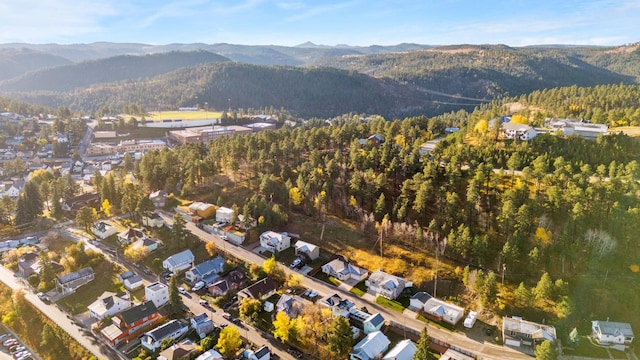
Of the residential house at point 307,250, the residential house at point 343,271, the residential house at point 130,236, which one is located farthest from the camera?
the residential house at point 130,236

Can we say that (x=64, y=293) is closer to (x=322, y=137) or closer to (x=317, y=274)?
(x=317, y=274)

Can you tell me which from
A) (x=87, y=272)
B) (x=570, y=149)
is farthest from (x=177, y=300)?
(x=570, y=149)

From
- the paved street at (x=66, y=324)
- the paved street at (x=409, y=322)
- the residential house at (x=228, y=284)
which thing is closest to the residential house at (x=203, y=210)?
the paved street at (x=409, y=322)

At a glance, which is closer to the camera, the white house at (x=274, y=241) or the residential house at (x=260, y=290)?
the residential house at (x=260, y=290)

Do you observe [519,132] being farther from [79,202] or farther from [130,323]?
[79,202]

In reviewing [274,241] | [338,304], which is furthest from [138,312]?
[338,304]

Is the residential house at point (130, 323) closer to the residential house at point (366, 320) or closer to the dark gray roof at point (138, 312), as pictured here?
the dark gray roof at point (138, 312)
